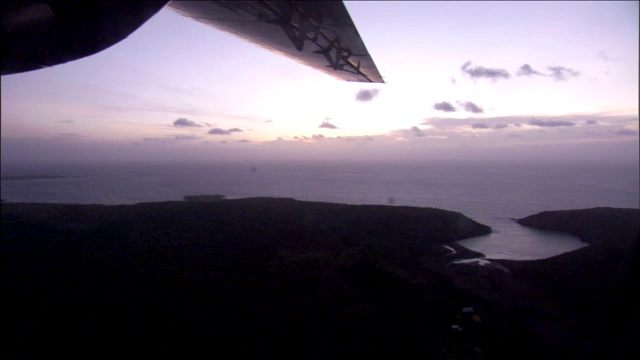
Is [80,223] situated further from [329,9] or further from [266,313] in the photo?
[329,9]

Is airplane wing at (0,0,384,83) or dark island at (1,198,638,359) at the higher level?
airplane wing at (0,0,384,83)

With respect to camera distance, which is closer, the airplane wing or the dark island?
the airplane wing

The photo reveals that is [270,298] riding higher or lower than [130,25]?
lower

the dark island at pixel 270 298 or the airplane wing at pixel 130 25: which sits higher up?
the airplane wing at pixel 130 25

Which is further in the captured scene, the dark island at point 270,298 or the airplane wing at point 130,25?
the dark island at point 270,298

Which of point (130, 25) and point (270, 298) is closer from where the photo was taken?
point (130, 25)

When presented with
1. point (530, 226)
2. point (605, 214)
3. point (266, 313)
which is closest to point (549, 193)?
point (530, 226)
